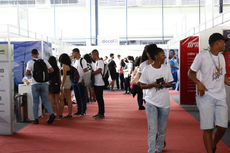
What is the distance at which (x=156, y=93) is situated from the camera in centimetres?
295

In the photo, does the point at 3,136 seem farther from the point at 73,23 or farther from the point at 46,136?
the point at 73,23

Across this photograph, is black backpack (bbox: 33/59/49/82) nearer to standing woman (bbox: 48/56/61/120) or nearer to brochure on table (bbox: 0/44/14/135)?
standing woman (bbox: 48/56/61/120)

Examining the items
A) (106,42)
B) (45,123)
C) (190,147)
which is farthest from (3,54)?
(106,42)

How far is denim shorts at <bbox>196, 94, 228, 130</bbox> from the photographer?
9.02ft

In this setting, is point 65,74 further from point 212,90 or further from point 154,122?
point 212,90

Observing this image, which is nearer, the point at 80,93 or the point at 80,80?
the point at 80,80

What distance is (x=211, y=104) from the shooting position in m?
2.76

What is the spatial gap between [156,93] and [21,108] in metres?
3.60

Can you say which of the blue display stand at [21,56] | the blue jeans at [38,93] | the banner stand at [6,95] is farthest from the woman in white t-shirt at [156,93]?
the blue display stand at [21,56]

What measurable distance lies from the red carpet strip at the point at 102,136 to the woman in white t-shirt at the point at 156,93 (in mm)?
639

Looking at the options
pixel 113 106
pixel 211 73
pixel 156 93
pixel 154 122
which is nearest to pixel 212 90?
pixel 211 73

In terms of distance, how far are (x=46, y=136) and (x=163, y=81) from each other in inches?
93.2

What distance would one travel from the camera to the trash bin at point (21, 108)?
5.55m

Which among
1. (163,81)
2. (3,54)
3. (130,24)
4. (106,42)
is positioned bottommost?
(163,81)
